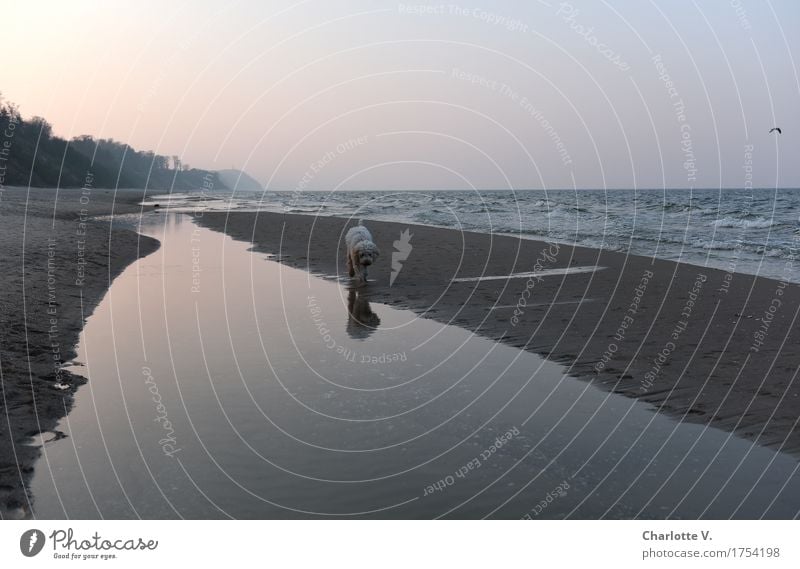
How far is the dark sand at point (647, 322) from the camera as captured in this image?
994 cm

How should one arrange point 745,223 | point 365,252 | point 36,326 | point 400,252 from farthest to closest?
1. point 745,223
2. point 400,252
3. point 365,252
4. point 36,326

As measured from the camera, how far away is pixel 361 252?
2181 cm

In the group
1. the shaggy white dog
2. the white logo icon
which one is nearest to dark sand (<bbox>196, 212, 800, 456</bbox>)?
the white logo icon

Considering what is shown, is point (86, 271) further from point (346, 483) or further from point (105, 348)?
point (346, 483)

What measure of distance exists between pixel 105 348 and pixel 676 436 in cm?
1095

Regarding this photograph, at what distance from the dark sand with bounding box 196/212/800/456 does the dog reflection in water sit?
833mm

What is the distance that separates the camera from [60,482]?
22.7 ft

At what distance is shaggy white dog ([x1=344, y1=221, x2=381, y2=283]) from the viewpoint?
71.6 feet

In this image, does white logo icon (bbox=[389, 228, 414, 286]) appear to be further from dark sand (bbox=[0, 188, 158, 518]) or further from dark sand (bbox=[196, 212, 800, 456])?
dark sand (bbox=[0, 188, 158, 518])

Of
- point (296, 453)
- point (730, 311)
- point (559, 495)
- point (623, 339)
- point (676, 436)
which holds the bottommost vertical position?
point (296, 453)

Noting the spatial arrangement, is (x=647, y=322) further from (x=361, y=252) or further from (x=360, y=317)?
(x=361, y=252)

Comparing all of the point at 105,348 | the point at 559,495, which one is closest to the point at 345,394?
the point at 559,495

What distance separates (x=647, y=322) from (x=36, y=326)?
46.9 feet

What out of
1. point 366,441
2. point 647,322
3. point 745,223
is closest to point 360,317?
point 647,322
